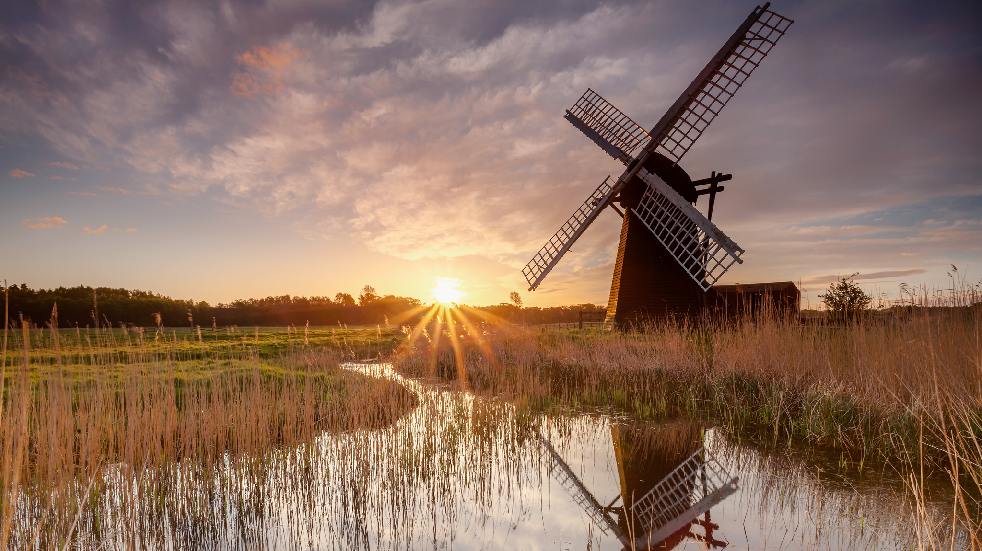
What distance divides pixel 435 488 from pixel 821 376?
715 cm

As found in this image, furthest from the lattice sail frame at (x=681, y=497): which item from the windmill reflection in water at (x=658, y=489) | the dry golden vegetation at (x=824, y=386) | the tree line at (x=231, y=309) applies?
the tree line at (x=231, y=309)

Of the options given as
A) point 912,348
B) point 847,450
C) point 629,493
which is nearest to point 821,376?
point 912,348

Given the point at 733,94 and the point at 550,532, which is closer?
the point at 550,532

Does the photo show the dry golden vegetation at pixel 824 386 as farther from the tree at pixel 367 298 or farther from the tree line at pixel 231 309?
the tree at pixel 367 298

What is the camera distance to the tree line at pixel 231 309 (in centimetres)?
4766

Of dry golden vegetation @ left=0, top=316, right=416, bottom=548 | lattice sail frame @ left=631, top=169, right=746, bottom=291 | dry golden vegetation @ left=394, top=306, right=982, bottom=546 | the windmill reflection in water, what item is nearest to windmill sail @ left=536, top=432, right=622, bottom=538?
the windmill reflection in water

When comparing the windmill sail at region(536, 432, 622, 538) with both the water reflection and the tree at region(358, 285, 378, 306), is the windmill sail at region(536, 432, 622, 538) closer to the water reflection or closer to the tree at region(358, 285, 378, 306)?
the water reflection

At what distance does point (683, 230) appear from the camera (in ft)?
59.0

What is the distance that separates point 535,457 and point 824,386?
510cm

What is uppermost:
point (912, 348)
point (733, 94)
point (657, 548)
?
point (733, 94)

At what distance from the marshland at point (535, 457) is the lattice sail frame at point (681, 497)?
0.15m

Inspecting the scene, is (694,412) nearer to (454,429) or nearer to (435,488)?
(454,429)

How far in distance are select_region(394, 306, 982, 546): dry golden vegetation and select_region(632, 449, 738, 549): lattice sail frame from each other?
163 cm

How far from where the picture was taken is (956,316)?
29.3 feet
